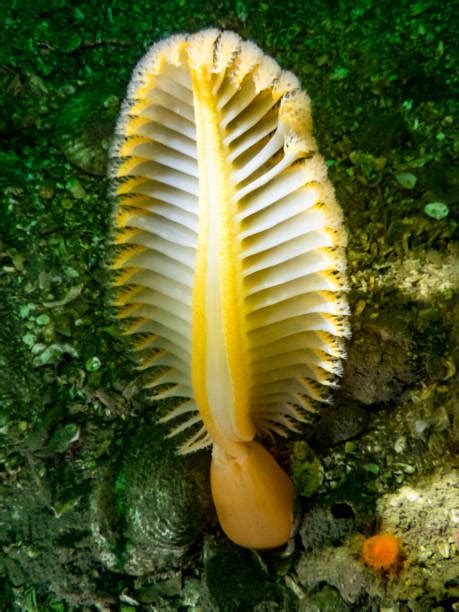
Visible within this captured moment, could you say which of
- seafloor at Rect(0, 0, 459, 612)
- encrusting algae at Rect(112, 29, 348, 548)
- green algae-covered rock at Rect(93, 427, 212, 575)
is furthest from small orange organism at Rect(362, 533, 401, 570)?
green algae-covered rock at Rect(93, 427, 212, 575)

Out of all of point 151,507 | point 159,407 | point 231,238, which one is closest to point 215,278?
point 231,238

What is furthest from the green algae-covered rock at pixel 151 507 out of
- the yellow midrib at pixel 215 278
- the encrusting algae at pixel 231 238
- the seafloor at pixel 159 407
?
the yellow midrib at pixel 215 278

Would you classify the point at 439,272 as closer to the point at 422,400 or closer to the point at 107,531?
the point at 422,400

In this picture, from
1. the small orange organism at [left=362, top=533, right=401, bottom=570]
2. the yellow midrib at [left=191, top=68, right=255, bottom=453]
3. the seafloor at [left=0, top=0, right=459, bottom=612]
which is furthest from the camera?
the seafloor at [left=0, top=0, right=459, bottom=612]

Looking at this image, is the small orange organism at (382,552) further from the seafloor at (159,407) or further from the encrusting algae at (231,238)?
the encrusting algae at (231,238)

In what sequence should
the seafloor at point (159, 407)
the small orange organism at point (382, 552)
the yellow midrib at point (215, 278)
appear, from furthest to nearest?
the seafloor at point (159, 407), the small orange organism at point (382, 552), the yellow midrib at point (215, 278)

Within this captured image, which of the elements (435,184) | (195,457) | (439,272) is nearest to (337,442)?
(195,457)

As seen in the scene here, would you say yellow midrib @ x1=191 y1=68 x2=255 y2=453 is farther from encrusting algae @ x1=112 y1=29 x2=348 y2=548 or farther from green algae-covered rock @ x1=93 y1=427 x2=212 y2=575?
green algae-covered rock @ x1=93 y1=427 x2=212 y2=575
